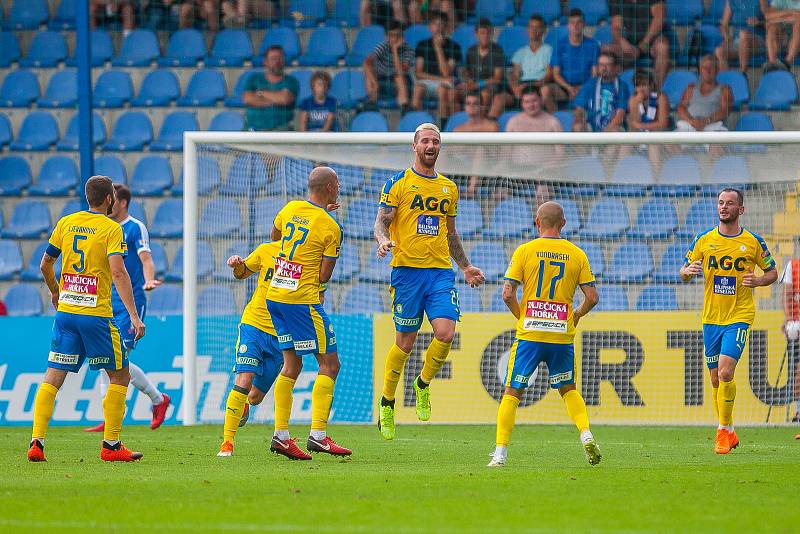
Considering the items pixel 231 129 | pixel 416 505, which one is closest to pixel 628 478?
pixel 416 505

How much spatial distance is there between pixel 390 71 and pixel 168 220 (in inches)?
150

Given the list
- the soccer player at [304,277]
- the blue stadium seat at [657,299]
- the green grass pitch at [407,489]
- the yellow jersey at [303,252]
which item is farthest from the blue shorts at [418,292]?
the blue stadium seat at [657,299]

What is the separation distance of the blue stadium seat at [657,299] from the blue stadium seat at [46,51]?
10.4 meters

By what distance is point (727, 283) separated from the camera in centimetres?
1102

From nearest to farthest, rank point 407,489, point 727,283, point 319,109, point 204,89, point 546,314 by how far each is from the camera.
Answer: point 407,489 → point 546,314 → point 727,283 → point 319,109 → point 204,89

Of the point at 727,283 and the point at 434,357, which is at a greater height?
the point at 727,283

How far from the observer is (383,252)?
962cm

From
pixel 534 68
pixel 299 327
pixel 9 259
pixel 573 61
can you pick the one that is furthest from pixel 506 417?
pixel 9 259

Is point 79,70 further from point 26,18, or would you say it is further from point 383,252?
point 383,252

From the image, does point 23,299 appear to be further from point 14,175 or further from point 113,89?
point 113,89

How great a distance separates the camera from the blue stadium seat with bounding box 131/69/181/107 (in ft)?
61.6

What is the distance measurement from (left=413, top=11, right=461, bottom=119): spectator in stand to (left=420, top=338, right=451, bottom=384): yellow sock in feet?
23.1

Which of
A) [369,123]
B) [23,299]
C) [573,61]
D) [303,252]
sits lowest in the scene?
[23,299]

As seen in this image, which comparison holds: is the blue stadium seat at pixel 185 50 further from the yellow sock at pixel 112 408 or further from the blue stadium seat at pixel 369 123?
the yellow sock at pixel 112 408
